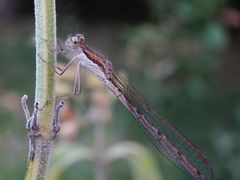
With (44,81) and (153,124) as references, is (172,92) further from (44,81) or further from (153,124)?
(44,81)

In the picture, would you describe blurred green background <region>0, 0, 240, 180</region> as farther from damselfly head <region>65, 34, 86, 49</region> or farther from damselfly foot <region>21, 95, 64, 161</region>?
damselfly foot <region>21, 95, 64, 161</region>

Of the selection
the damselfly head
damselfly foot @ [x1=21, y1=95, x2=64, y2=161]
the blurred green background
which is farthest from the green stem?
the blurred green background

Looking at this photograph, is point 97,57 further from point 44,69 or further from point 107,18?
point 107,18

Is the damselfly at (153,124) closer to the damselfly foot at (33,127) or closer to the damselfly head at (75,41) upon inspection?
the damselfly head at (75,41)

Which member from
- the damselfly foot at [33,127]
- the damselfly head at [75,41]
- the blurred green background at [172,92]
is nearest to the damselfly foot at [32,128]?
the damselfly foot at [33,127]

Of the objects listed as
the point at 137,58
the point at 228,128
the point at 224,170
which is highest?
the point at 137,58

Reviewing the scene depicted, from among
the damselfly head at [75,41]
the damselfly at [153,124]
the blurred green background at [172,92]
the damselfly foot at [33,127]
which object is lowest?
the damselfly foot at [33,127]

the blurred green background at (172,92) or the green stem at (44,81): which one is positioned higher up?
the blurred green background at (172,92)

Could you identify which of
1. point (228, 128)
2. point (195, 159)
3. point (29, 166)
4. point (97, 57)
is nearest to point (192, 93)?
point (228, 128)
